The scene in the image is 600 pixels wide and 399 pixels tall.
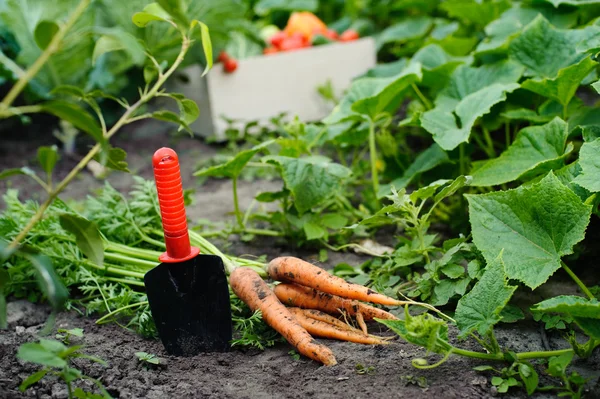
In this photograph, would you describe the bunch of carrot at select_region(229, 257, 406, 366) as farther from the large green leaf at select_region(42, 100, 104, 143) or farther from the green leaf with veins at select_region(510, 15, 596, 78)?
the green leaf with veins at select_region(510, 15, 596, 78)

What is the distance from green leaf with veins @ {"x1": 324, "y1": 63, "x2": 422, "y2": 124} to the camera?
2.12m

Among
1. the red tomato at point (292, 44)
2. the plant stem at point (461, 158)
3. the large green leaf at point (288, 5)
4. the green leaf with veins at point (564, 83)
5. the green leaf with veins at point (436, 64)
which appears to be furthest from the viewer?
the large green leaf at point (288, 5)

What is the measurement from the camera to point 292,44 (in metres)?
3.69

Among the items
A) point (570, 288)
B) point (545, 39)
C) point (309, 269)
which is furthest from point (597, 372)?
point (545, 39)

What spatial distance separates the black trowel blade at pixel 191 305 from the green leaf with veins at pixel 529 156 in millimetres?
841

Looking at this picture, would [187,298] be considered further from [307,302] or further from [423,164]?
[423,164]

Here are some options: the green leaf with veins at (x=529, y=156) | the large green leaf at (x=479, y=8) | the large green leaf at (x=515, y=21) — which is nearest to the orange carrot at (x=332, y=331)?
the green leaf with veins at (x=529, y=156)

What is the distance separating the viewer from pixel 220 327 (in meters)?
1.60

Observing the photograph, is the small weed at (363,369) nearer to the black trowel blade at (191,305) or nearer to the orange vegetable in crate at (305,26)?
the black trowel blade at (191,305)

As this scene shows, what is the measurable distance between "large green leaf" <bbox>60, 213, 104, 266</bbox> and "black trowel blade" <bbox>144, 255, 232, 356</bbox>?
27cm

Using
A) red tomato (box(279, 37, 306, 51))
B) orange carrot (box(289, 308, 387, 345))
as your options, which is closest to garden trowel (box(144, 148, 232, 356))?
orange carrot (box(289, 308, 387, 345))

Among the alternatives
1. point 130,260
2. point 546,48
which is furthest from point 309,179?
point 546,48

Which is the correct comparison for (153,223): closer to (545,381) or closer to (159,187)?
(159,187)

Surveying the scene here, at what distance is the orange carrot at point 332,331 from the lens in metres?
1.58
